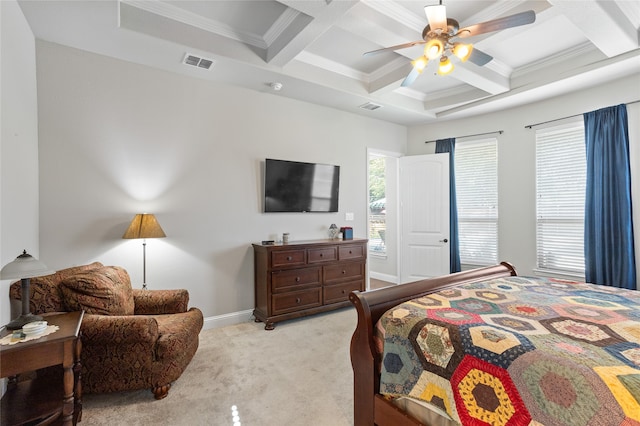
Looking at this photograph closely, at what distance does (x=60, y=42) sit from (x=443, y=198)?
521 cm

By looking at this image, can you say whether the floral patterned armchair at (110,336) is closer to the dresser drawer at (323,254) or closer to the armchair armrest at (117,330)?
the armchair armrest at (117,330)

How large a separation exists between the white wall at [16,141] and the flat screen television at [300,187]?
87.8 inches

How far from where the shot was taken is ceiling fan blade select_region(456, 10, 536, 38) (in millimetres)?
1994

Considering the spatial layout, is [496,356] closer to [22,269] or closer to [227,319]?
[22,269]

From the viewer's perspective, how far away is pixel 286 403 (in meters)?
2.15

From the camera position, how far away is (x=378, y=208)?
259 inches

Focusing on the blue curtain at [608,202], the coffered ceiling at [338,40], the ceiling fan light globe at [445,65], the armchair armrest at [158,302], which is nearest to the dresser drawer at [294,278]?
the armchair armrest at [158,302]

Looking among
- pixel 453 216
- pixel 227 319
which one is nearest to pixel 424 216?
pixel 453 216

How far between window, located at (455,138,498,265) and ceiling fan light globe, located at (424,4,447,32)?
3.23 metres

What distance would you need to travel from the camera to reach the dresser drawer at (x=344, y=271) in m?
4.03

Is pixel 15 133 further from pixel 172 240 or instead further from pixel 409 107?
pixel 409 107

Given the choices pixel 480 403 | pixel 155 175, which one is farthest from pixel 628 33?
pixel 155 175

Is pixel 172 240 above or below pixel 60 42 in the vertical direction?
below

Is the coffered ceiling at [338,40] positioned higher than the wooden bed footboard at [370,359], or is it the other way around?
the coffered ceiling at [338,40]
